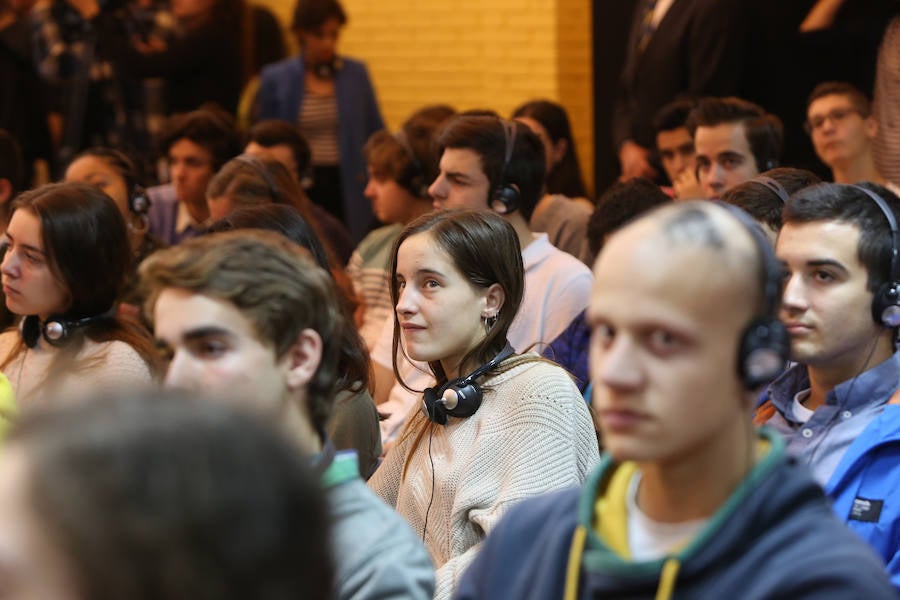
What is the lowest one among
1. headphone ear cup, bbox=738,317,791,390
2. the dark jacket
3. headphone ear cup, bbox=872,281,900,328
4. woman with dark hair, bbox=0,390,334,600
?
headphone ear cup, bbox=872,281,900,328

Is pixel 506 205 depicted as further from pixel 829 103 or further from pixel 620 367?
pixel 620 367

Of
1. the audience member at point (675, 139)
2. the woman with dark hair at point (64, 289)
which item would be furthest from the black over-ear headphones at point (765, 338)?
the audience member at point (675, 139)

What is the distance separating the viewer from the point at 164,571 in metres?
0.98

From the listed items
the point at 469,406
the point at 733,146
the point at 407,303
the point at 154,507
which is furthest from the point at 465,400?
the point at 733,146

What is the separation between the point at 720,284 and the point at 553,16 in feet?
15.8

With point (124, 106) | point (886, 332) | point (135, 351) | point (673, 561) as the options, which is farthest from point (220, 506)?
point (124, 106)

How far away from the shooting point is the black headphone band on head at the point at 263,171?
4.28 m

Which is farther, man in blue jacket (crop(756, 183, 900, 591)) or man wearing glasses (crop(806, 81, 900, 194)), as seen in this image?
man wearing glasses (crop(806, 81, 900, 194))

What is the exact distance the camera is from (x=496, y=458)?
8.34ft

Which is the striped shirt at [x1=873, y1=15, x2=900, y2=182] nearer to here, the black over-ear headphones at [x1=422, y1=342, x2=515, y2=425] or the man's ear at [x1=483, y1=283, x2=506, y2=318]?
the man's ear at [x1=483, y1=283, x2=506, y2=318]

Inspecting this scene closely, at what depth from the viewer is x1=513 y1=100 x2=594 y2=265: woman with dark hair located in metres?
4.50

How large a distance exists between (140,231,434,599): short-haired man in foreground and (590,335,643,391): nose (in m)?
0.45

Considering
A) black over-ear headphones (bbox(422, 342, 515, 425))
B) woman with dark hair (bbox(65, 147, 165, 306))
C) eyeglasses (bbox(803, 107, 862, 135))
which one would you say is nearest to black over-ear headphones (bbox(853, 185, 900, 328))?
black over-ear headphones (bbox(422, 342, 515, 425))

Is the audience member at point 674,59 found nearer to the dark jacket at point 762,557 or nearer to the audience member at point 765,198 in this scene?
the audience member at point 765,198
